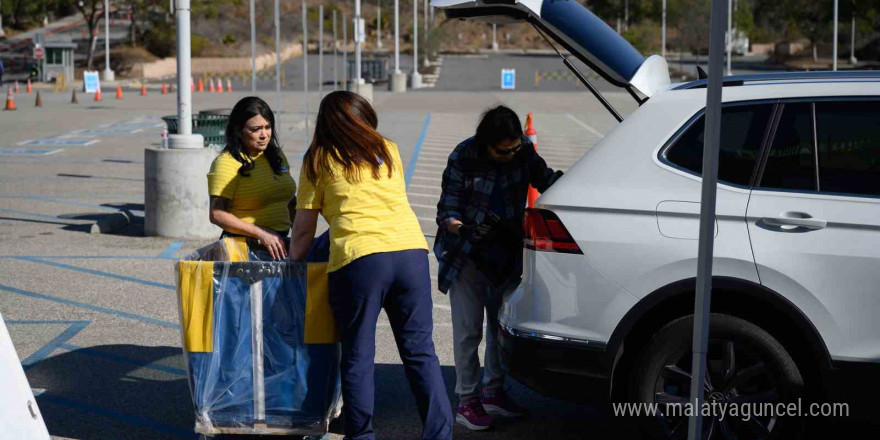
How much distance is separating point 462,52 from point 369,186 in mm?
90033

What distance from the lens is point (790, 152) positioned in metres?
4.63

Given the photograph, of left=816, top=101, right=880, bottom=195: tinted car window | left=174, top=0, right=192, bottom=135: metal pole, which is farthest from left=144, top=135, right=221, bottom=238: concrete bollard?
left=816, top=101, right=880, bottom=195: tinted car window

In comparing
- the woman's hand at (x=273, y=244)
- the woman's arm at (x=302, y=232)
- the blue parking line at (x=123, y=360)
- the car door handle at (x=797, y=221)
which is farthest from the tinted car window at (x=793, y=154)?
the blue parking line at (x=123, y=360)

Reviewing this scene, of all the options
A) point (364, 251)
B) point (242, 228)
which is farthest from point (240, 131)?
point (364, 251)

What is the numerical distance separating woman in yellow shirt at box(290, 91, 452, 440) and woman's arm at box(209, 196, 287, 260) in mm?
516

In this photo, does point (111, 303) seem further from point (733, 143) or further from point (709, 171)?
point (709, 171)

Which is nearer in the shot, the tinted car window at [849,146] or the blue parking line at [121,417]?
the tinted car window at [849,146]

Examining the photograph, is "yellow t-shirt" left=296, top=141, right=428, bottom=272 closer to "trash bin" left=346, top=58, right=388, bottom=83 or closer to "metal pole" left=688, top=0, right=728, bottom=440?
"metal pole" left=688, top=0, right=728, bottom=440

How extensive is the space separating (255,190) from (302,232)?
0.84 m

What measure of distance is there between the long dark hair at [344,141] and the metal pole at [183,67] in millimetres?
6853

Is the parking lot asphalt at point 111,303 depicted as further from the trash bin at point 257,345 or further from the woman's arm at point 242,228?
the woman's arm at point 242,228

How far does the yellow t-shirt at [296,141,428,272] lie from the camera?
4668mm

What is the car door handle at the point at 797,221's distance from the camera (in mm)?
4441

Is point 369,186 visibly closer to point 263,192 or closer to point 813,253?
point 263,192
